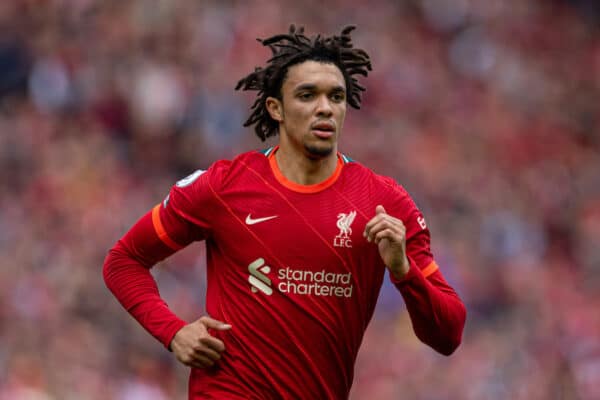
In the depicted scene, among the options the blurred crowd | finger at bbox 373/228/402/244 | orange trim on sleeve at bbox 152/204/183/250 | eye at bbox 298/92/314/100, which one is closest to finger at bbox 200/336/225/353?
orange trim on sleeve at bbox 152/204/183/250

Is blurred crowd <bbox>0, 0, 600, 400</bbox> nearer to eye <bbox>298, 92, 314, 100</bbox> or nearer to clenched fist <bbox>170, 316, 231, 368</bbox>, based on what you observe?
clenched fist <bbox>170, 316, 231, 368</bbox>

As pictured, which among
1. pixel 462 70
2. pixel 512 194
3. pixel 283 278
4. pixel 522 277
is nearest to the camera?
pixel 283 278

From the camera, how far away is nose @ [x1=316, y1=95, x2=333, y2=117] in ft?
17.9

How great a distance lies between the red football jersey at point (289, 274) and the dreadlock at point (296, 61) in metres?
0.38

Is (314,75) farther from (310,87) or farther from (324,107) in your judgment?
(324,107)

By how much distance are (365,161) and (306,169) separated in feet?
21.8

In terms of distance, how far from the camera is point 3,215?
11.2m

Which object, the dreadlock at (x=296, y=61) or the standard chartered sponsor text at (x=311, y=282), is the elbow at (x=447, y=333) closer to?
the standard chartered sponsor text at (x=311, y=282)

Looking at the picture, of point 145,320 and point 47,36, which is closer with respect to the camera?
point 145,320

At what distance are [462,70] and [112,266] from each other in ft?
28.5

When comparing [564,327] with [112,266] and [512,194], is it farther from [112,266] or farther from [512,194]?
[112,266]

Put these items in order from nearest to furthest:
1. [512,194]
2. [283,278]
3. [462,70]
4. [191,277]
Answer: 1. [283,278]
2. [191,277]
3. [512,194]
4. [462,70]

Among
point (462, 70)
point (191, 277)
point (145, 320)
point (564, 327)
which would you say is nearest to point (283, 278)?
point (145, 320)

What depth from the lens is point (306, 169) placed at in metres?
5.55
